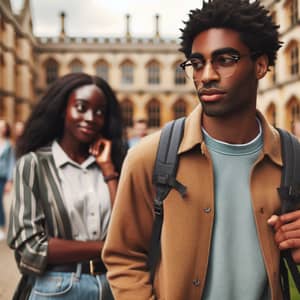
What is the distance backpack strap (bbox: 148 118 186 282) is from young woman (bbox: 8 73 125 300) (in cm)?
39

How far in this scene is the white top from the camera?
4.87ft

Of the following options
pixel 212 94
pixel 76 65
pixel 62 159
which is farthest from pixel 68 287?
pixel 76 65

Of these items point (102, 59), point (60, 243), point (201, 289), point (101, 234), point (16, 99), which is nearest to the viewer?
point (201, 289)

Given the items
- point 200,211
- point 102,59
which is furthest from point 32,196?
point 102,59

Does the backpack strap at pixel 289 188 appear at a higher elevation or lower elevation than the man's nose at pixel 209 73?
lower

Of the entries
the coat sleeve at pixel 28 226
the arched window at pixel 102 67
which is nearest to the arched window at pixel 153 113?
the arched window at pixel 102 67

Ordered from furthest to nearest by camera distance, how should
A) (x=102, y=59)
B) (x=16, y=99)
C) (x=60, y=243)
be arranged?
(x=102, y=59) → (x=16, y=99) → (x=60, y=243)

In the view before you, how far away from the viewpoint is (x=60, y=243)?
1.40 meters

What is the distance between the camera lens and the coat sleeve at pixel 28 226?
1.39 meters

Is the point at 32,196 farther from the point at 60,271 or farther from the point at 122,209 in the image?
the point at 122,209

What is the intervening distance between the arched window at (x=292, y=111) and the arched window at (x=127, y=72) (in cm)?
1365

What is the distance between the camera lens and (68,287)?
1.39 metres

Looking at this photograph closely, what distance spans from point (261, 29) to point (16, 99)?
23706 millimetres

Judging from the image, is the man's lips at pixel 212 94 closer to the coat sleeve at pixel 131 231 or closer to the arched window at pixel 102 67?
the coat sleeve at pixel 131 231
